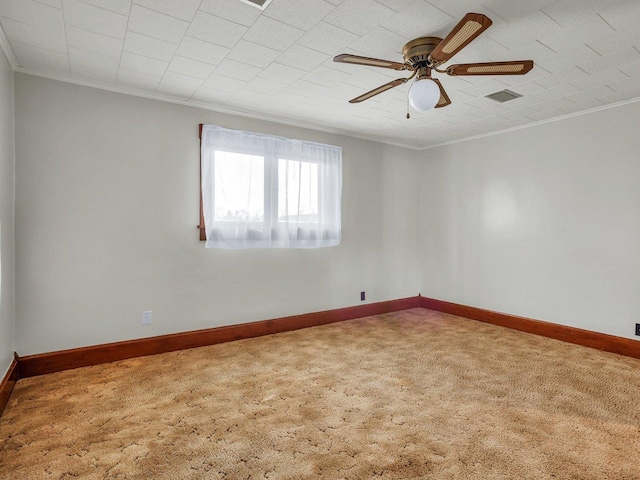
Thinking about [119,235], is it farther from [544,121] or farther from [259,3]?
[544,121]

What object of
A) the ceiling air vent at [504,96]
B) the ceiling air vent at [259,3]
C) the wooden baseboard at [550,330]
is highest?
the ceiling air vent at [504,96]

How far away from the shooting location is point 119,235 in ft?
10.4

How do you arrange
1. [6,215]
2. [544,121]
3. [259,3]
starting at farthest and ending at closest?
[544,121] < [6,215] < [259,3]

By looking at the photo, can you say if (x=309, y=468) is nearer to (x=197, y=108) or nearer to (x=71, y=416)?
(x=71, y=416)

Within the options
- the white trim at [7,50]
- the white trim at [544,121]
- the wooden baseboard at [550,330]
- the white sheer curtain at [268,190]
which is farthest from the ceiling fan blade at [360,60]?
the wooden baseboard at [550,330]

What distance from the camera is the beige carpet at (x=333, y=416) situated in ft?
5.69

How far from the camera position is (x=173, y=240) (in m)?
3.46

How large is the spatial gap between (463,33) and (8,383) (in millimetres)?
3720

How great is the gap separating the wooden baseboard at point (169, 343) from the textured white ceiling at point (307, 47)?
241cm

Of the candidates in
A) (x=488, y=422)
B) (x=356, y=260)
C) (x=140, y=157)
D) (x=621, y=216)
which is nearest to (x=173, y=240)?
(x=140, y=157)

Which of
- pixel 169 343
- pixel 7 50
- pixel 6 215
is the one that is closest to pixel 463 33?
pixel 7 50

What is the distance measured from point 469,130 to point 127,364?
479cm

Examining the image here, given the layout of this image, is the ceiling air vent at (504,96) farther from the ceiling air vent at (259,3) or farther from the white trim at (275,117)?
the ceiling air vent at (259,3)

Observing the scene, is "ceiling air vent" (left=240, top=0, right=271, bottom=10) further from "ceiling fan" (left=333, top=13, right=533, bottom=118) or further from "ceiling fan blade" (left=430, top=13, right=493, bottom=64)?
"ceiling fan blade" (left=430, top=13, right=493, bottom=64)
